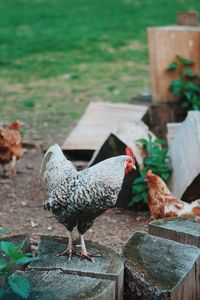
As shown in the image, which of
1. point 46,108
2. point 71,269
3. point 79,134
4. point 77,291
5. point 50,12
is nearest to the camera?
point 77,291

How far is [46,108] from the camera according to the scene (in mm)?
9508

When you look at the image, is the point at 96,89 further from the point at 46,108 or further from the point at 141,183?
the point at 141,183

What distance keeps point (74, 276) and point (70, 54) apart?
1009 cm

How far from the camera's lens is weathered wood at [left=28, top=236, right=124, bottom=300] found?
3660 mm

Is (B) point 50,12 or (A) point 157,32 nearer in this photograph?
(A) point 157,32

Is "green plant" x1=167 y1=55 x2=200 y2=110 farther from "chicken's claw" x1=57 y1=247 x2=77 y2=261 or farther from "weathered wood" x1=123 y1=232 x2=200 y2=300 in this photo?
"chicken's claw" x1=57 y1=247 x2=77 y2=261

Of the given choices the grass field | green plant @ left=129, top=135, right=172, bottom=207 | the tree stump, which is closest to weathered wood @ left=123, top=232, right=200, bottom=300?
the tree stump

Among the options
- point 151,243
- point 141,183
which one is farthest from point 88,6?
point 151,243

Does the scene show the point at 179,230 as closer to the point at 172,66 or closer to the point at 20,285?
the point at 20,285

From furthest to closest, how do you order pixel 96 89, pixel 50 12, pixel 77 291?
1. pixel 50 12
2. pixel 96 89
3. pixel 77 291

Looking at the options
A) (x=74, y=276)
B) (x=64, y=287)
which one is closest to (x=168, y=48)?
(x=74, y=276)

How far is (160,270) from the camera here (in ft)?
12.7

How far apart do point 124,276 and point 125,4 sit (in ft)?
52.5

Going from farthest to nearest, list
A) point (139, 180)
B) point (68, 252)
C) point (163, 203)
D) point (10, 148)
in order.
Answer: point (10, 148)
point (139, 180)
point (163, 203)
point (68, 252)
